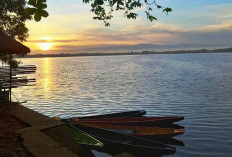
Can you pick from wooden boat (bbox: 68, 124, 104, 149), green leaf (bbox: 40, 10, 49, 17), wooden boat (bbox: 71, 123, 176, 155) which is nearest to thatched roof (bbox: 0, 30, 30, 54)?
wooden boat (bbox: 68, 124, 104, 149)

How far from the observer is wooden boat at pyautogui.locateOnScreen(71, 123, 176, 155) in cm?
1559

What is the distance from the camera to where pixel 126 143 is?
15758 millimetres

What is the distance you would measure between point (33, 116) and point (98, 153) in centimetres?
537

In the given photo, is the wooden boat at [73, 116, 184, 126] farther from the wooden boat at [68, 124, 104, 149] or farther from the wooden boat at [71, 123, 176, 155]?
the wooden boat at [68, 124, 104, 149]

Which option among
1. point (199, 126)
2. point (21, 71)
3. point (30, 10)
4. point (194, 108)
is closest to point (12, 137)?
point (30, 10)

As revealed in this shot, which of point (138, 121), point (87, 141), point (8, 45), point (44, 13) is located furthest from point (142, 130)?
point (44, 13)

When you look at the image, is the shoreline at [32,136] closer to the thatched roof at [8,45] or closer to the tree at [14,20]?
the thatched roof at [8,45]

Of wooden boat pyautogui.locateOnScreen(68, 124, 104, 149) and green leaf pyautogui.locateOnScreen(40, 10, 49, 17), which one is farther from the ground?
green leaf pyautogui.locateOnScreen(40, 10, 49, 17)

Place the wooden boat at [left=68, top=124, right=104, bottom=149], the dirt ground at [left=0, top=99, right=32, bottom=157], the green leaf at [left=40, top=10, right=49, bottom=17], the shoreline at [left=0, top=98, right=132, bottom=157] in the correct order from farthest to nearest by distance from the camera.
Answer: the wooden boat at [left=68, top=124, right=104, bottom=149]
the shoreline at [left=0, top=98, right=132, bottom=157]
the dirt ground at [left=0, top=99, right=32, bottom=157]
the green leaf at [left=40, top=10, right=49, bottom=17]

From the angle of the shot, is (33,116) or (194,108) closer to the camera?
(33,116)

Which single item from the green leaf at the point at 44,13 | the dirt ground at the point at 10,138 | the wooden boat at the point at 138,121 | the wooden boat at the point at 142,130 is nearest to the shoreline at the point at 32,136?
the dirt ground at the point at 10,138

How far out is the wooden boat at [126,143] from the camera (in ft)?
51.2

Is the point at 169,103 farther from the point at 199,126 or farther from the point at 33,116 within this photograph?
the point at 33,116

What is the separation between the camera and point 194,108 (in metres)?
27.7
